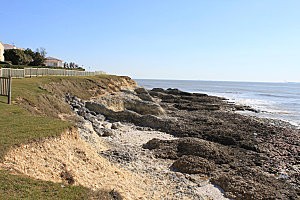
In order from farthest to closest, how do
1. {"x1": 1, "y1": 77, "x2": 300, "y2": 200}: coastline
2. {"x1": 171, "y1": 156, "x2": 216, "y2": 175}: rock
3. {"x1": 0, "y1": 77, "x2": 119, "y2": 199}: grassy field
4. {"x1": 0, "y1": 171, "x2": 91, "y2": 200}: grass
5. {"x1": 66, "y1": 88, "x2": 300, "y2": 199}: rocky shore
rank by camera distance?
{"x1": 171, "y1": 156, "x2": 216, "y2": 175}: rock, {"x1": 66, "y1": 88, "x2": 300, "y2": 199}: rocky shore, {"x1": 1, "y1": 77, "x2": 300, "y2": 200}: coastline, {"x1": 0, "y1": 77, "x2": 119, "y2": 199}: grassy field, {"x1": 0, "y1": 171, "x2": 91, "y2": 200}: grass

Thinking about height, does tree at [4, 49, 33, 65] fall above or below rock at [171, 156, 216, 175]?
above

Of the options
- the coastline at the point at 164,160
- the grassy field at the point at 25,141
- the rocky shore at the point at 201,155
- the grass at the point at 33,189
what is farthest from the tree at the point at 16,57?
the grass at the point at 33,189

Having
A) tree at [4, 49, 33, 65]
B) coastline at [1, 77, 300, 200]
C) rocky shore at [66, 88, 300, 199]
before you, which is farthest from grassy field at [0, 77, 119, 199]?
tree at [4, 49, 33, 65]

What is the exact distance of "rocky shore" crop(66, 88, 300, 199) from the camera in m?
14.7

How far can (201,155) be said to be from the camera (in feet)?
63.9

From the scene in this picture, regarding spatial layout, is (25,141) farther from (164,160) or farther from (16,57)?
(16,57)

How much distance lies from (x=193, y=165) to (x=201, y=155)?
2488 mm

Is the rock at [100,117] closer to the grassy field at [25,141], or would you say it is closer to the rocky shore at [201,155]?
the rocky shore at [201,155]

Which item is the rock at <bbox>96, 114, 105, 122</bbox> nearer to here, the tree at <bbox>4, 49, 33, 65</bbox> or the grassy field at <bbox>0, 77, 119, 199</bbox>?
the grassy field at <bbox>0, 77, 119, 199</bbox>

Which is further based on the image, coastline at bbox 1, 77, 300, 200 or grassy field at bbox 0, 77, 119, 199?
coastline at bbox 1, 77, 300, 200

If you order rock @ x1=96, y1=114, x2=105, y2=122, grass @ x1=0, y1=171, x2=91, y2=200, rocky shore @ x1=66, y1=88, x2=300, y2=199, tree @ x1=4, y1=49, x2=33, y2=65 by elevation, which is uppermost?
tree @ x1=4, y1=49, x2=33, y2=65

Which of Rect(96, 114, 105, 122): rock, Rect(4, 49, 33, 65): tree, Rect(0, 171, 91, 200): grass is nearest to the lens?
Rect(0, 171, 91, 200): grass

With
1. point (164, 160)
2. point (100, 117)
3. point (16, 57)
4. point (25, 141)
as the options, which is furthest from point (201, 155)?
point (16, 57)

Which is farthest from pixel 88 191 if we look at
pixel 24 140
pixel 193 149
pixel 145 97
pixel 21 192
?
pixel 145 97
